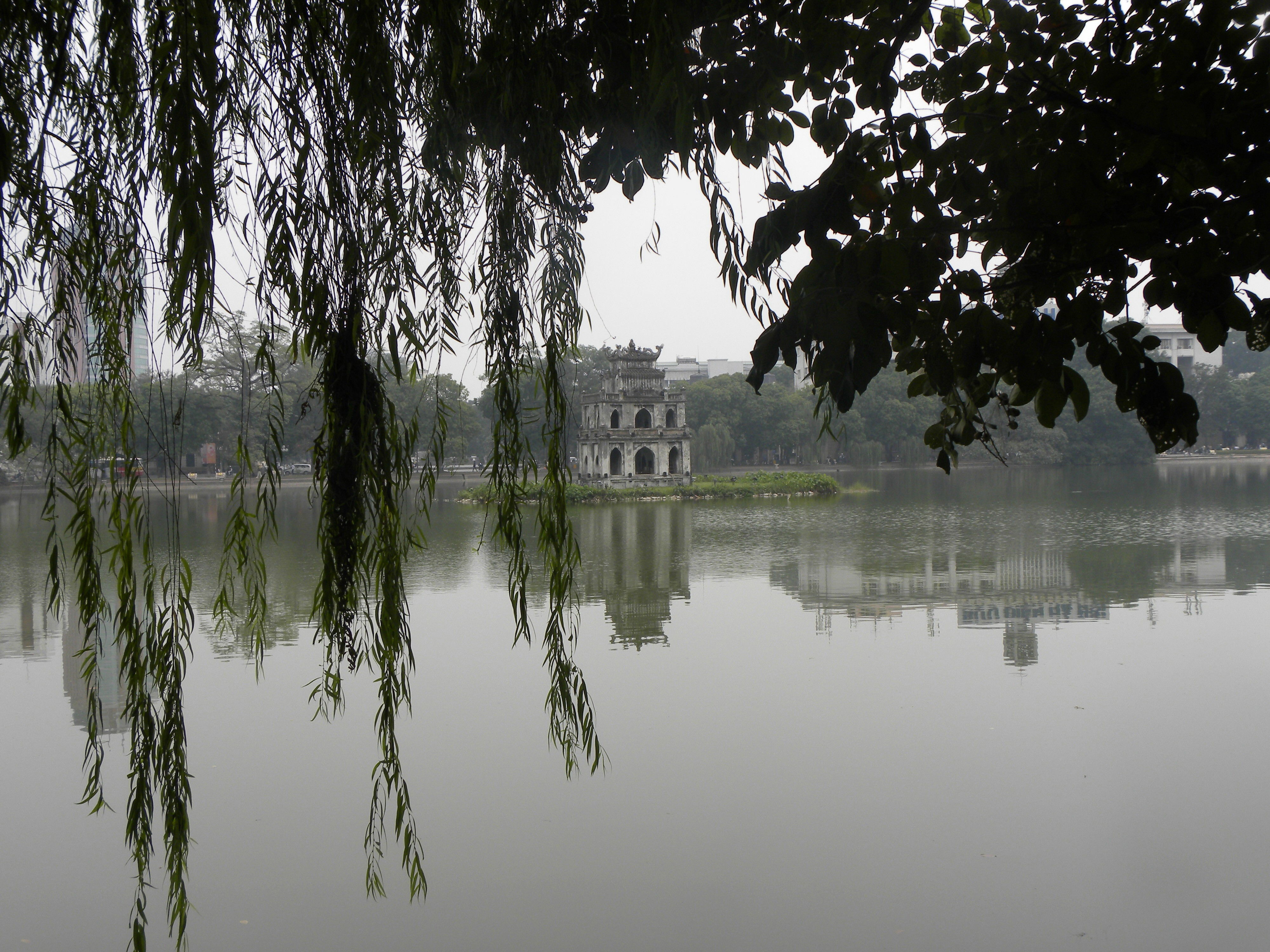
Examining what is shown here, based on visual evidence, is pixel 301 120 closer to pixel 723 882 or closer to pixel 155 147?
pixel 155 147

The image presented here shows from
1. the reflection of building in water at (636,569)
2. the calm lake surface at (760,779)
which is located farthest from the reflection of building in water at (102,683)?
the reflection of building in water at (636,569)

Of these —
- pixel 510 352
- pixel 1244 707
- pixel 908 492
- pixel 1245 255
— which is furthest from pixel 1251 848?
→ pixel 908 492

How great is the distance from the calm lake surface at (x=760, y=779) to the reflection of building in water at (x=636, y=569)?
87mm

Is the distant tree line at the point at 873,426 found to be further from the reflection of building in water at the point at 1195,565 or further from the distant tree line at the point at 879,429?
the reflection of building in water at the point at 1195,565

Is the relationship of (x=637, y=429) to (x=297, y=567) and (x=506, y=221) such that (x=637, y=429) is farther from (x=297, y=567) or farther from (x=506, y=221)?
(x=506, y=221)

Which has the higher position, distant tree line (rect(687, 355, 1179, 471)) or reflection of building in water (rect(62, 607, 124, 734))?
distant tree line (rect(687, 355, 1179, 471))

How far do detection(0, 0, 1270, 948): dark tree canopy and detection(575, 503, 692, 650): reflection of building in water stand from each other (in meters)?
2.15

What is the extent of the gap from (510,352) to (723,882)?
7.70ft

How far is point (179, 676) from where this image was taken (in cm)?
169

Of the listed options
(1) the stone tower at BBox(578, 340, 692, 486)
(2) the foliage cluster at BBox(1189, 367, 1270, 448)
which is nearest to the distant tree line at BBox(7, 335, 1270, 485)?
(2) the foliage cluster at BBox(1189, 367, 1270, 448)

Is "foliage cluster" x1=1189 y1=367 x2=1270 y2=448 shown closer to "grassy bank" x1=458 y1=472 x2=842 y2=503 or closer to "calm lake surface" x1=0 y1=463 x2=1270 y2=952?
"grassy bank" x1=458 y1=472 x2=842 y2=503

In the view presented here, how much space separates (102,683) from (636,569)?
612 cm

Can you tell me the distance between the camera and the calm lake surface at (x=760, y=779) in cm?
325

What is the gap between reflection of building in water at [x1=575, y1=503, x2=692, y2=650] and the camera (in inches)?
306
